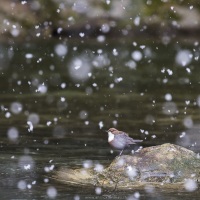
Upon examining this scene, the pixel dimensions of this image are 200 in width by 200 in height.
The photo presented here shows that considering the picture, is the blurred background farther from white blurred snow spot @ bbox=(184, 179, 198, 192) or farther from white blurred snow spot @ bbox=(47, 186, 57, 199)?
white blurred snow spot @ bbox=(184, 179, 198, 192)

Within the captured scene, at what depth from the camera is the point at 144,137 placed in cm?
1623

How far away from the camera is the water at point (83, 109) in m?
12.8

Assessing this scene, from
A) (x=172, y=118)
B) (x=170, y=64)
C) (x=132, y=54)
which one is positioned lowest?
(x=172, y=118)

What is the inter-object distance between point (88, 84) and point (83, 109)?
4997mm

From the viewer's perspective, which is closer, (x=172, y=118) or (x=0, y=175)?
(x=0, y=175)

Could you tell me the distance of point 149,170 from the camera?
12414 millimetres

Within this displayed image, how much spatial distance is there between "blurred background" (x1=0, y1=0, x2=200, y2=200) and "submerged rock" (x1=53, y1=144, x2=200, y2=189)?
48 centimetres

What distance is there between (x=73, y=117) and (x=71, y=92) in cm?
431

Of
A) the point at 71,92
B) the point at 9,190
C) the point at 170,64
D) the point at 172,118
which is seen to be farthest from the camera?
the point at 170,64

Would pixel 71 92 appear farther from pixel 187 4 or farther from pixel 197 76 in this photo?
pixel 187 4

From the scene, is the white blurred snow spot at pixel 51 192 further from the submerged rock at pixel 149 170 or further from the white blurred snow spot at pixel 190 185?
the white blurred snow spot at pixel 190 185

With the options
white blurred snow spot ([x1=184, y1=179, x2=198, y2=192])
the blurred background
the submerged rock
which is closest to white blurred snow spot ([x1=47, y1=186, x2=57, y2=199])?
the blurred background

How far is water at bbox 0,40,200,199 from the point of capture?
505 inches

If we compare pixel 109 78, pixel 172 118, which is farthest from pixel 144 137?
pixel 109 78
